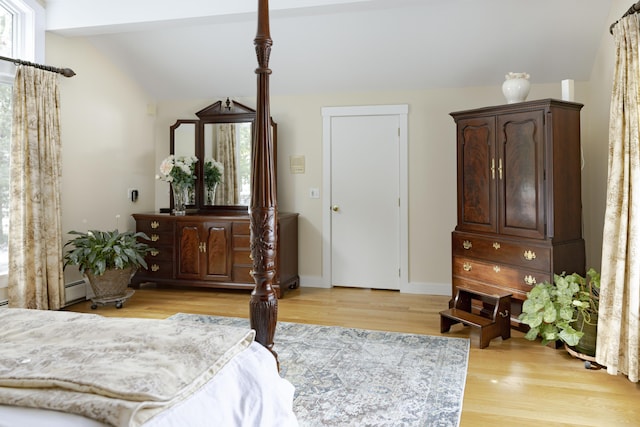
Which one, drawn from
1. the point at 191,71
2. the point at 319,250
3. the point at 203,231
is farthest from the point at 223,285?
the point at 191,71

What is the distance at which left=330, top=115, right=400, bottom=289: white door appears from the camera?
4820 millimetres

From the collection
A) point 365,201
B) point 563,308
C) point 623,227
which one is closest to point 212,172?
point 365,201

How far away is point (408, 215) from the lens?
4.77 meters

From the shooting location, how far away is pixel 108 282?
13.5ft

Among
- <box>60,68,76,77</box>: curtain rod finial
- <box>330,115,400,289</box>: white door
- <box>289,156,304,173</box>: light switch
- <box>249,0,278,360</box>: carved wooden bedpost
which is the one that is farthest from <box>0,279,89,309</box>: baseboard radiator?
<box>249,0,278,360</box>: carved wooden bedpost

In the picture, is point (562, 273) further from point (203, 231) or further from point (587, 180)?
point (203, 231)

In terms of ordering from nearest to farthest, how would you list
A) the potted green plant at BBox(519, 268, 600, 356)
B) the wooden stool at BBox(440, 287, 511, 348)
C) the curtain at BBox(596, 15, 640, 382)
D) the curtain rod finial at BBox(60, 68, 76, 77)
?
the curtain at BBox(596, 15, 640, 382), the potted green plant at BBox(519, 268, 600, 356), the wooden stool at BBox(440, 287, 511, 348), the curtain rod finial at BBox(60, 68, 76, 77)

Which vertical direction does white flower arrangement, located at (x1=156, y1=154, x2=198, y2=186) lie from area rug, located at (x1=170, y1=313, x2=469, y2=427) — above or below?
above

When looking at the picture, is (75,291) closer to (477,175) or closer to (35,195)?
(35,195)

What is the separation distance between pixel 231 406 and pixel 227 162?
13.3 feet

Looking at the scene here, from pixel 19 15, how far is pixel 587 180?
16.5 feet

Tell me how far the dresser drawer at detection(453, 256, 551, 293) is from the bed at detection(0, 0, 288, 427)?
7.48 ft

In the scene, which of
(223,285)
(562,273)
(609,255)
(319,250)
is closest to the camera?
(609,255)

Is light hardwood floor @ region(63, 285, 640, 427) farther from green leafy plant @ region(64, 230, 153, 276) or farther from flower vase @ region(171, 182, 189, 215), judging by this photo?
flower vase @ region(171, 182, 189, 215)
